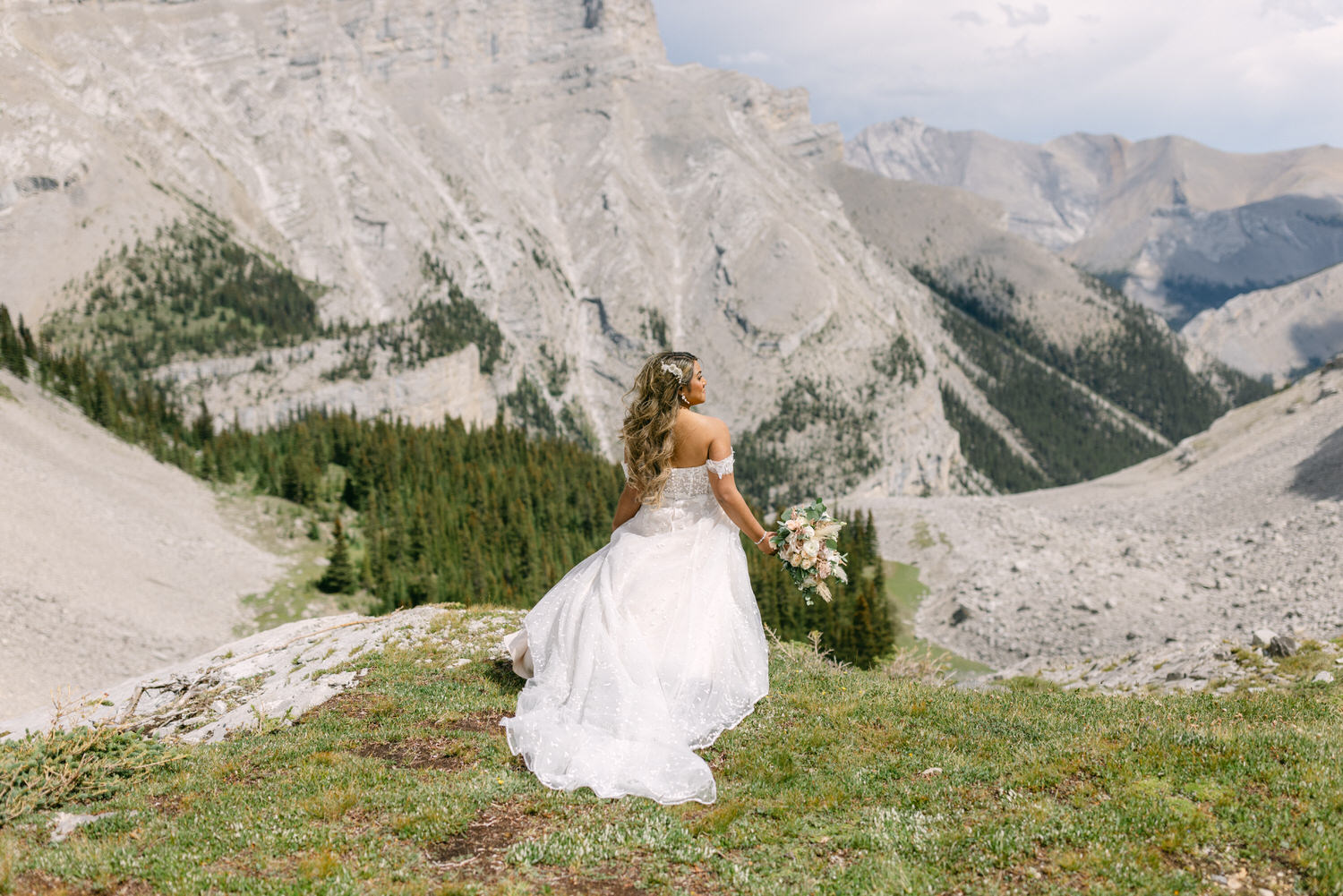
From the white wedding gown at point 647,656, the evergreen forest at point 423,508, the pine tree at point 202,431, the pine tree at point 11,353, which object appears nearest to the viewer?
the white wedding gown at point 647,656

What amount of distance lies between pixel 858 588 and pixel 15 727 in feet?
194

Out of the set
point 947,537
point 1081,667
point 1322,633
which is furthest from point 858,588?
point 1081,667

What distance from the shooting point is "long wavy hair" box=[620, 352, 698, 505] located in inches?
426

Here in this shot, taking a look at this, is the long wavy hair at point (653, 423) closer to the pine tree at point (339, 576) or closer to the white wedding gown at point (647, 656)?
the white wedding gown at point (647, 656)

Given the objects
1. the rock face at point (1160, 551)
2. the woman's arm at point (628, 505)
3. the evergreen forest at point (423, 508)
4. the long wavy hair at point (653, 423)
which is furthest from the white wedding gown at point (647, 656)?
the evergreen forest at point (423, 508)

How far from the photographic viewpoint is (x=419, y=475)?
261 feet

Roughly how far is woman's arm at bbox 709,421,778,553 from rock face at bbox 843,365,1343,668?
29437 mm

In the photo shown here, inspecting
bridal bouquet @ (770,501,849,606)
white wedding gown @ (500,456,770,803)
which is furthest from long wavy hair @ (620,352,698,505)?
bridal bouquet @ (770,501,849,606)

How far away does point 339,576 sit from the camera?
1953 inches

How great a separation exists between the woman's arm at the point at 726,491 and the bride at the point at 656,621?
0.06 ft

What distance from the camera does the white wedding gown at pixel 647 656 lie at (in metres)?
9.66

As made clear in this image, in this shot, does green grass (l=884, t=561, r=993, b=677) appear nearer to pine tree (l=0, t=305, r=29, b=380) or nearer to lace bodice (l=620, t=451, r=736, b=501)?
lace bodice (l=620, t=451, r=736, b=501)

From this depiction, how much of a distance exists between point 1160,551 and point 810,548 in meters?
65.5

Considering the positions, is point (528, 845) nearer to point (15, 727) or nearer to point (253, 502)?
point (15, 727)
